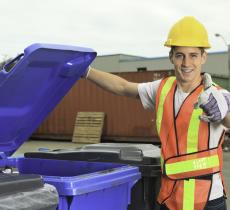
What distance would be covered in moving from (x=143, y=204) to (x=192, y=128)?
805 millimetres

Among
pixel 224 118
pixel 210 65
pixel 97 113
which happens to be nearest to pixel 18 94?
pixel 224 118

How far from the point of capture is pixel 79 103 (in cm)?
2014

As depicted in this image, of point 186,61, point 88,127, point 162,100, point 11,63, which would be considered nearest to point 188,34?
point 186,61

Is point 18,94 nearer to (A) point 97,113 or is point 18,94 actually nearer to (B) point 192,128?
(B) point 192,128

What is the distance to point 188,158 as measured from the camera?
2973mm

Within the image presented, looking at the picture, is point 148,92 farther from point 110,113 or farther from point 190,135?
point 110,113

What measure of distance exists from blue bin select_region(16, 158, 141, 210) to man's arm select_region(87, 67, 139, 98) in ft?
1.65

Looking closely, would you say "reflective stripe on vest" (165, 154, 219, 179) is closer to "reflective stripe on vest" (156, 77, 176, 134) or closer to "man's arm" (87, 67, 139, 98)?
"reflective stripe on vest" (156, 77, 176, 134)

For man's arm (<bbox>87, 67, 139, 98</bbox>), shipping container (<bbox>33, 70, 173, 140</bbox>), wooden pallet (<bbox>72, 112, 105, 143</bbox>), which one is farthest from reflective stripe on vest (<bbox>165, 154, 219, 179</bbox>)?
wooden pallet (<bbox>72, 112, 105, 143</bbox>)

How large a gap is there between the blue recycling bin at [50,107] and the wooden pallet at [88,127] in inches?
611

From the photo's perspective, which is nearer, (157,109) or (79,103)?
(157,109)

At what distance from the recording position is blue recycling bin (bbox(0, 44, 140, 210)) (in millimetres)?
2453

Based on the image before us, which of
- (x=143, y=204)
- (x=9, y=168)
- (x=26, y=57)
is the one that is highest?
(x=26, y=57)

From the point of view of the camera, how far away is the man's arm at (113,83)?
336cm
